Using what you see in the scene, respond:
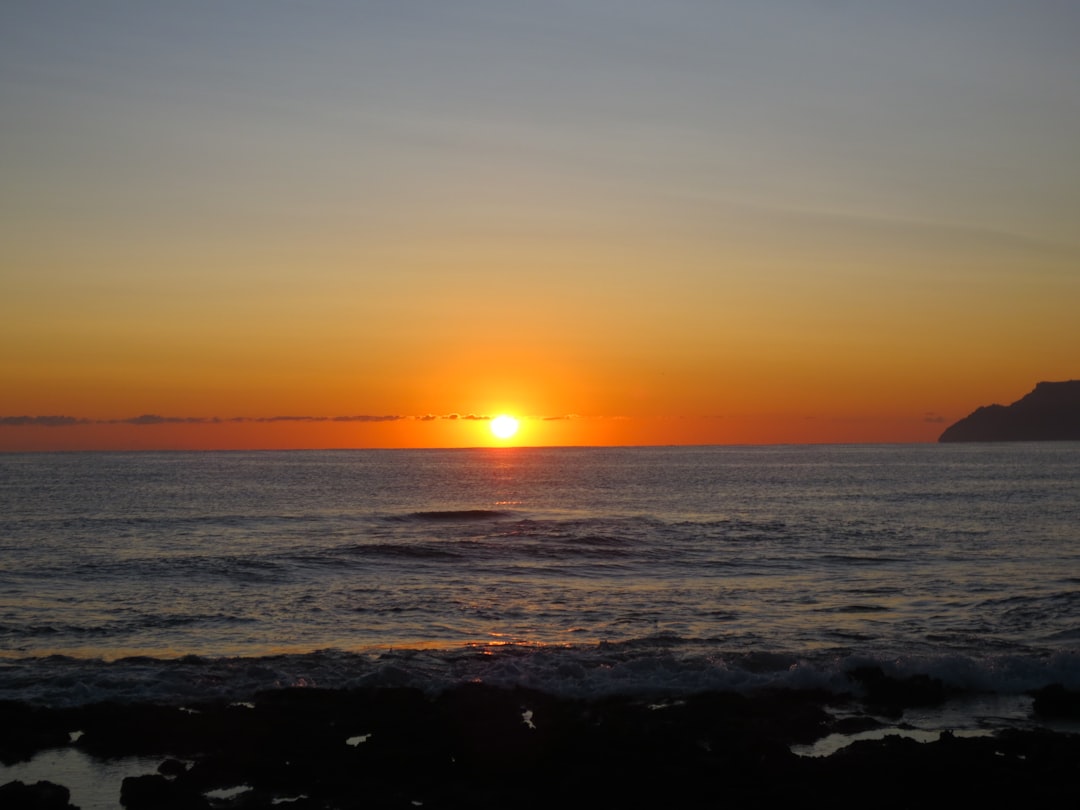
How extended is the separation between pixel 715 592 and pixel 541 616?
6801mm

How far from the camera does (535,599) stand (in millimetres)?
29453

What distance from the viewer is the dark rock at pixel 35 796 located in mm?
12266

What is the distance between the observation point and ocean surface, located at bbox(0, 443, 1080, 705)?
1908 cm

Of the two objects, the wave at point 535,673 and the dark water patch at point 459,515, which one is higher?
the wave at point 535,673

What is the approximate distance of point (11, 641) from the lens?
22.8 meters

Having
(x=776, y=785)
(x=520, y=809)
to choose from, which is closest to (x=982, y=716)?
(x=776, y=785)

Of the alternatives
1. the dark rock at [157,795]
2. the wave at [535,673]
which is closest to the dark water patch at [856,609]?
the wave at [535,673]

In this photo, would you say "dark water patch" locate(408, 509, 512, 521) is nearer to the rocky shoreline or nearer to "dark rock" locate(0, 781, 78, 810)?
the rocky shoreline

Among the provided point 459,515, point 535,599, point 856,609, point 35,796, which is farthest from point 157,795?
point 459,515

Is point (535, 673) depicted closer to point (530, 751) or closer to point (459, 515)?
point (530, 751)

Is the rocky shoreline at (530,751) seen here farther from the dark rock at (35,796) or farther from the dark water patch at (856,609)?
the dark water patch at (856,609)

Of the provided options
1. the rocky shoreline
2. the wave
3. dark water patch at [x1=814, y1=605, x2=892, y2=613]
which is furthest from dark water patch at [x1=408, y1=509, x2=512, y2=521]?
the rocky shoreline

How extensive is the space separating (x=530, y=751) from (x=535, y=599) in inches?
582

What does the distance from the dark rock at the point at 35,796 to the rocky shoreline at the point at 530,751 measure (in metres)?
0.03
